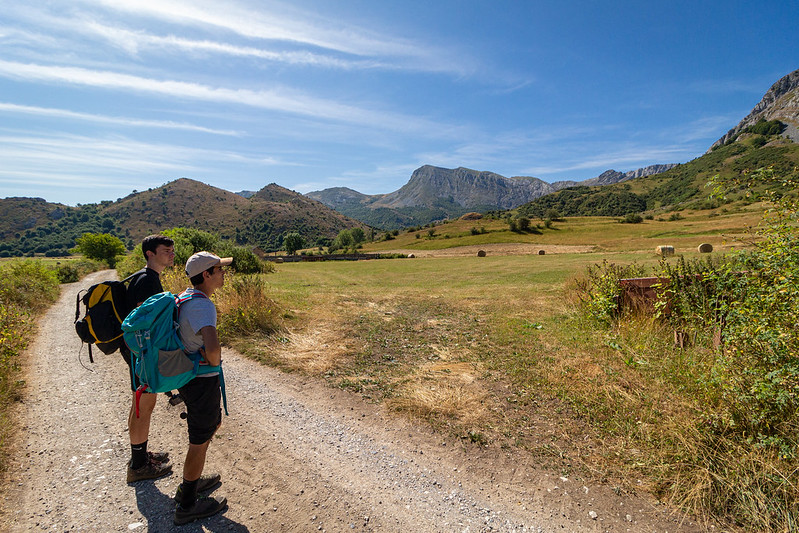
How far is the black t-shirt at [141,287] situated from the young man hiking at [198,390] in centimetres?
136

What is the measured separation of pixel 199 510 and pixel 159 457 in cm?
125

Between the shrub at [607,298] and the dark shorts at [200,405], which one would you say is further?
the shrub at [607,298]

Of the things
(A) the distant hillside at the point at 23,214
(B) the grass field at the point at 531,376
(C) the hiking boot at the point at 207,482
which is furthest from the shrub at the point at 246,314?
(A) the distant hillside at the point at 23,214

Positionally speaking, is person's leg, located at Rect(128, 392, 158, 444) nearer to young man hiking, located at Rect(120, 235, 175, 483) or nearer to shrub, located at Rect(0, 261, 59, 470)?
young man hiking, located at Rect(120, 235, 175, 483)

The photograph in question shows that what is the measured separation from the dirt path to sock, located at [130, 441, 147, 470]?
214 mm

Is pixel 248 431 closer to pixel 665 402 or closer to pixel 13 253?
pixel 665 402

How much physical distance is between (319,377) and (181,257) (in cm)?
2099

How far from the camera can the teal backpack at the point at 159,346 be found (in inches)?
128

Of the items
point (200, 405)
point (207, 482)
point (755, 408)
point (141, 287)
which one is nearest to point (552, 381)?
point (755, 408)

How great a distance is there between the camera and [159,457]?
4.21 m

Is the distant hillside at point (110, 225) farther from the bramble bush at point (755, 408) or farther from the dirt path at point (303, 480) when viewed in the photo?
the bramble bush at point (755, 408)

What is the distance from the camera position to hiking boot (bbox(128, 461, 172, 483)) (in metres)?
3.95

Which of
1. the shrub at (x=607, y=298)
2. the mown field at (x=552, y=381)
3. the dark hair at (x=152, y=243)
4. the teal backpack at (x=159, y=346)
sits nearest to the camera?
the teal backpack at (x=159, y=346)

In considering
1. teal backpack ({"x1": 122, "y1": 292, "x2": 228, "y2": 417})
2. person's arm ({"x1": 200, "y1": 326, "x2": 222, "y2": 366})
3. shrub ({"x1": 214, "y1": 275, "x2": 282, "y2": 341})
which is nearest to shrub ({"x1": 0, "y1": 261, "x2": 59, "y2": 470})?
teal backpack ({"x1": 122, "y1": 292, "x2": 228, "y2": 417})
